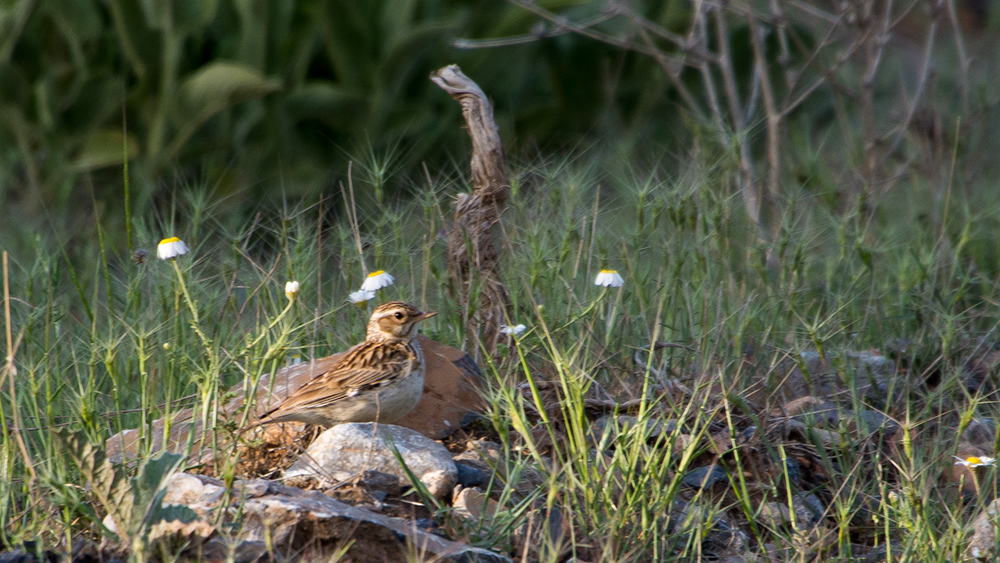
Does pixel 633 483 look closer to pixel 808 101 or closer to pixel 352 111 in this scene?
pixel 352 111

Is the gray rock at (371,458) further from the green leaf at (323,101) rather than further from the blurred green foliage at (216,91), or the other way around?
the green leaf at (323,101)

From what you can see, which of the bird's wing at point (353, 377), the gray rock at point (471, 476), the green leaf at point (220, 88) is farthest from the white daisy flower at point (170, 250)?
the green leaf at point (220, 88)

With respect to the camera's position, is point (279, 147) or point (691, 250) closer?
point (691, 250)

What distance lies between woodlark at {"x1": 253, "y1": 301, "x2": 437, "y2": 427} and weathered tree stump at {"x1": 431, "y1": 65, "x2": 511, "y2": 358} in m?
0.44

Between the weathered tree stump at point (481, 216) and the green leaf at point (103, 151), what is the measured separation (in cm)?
525

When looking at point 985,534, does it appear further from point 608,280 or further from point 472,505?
point 472,505

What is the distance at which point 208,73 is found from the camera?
27.5 ft

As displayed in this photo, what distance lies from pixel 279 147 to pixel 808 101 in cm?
552

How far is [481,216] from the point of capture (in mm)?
4301

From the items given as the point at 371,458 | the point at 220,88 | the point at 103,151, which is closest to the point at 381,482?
the point at 371,458

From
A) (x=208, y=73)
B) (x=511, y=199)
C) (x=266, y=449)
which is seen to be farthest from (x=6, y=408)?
(x=208, y=73)

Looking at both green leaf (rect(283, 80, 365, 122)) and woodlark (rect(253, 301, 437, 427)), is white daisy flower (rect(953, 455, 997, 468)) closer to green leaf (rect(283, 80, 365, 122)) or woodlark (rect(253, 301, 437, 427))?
woodlark (rect(253, 301, 437, 427))

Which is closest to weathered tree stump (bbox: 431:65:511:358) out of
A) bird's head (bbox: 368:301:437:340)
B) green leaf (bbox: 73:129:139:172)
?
bird's head (bbox: 368:301:437:340)

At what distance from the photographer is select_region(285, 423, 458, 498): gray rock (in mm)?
3508
